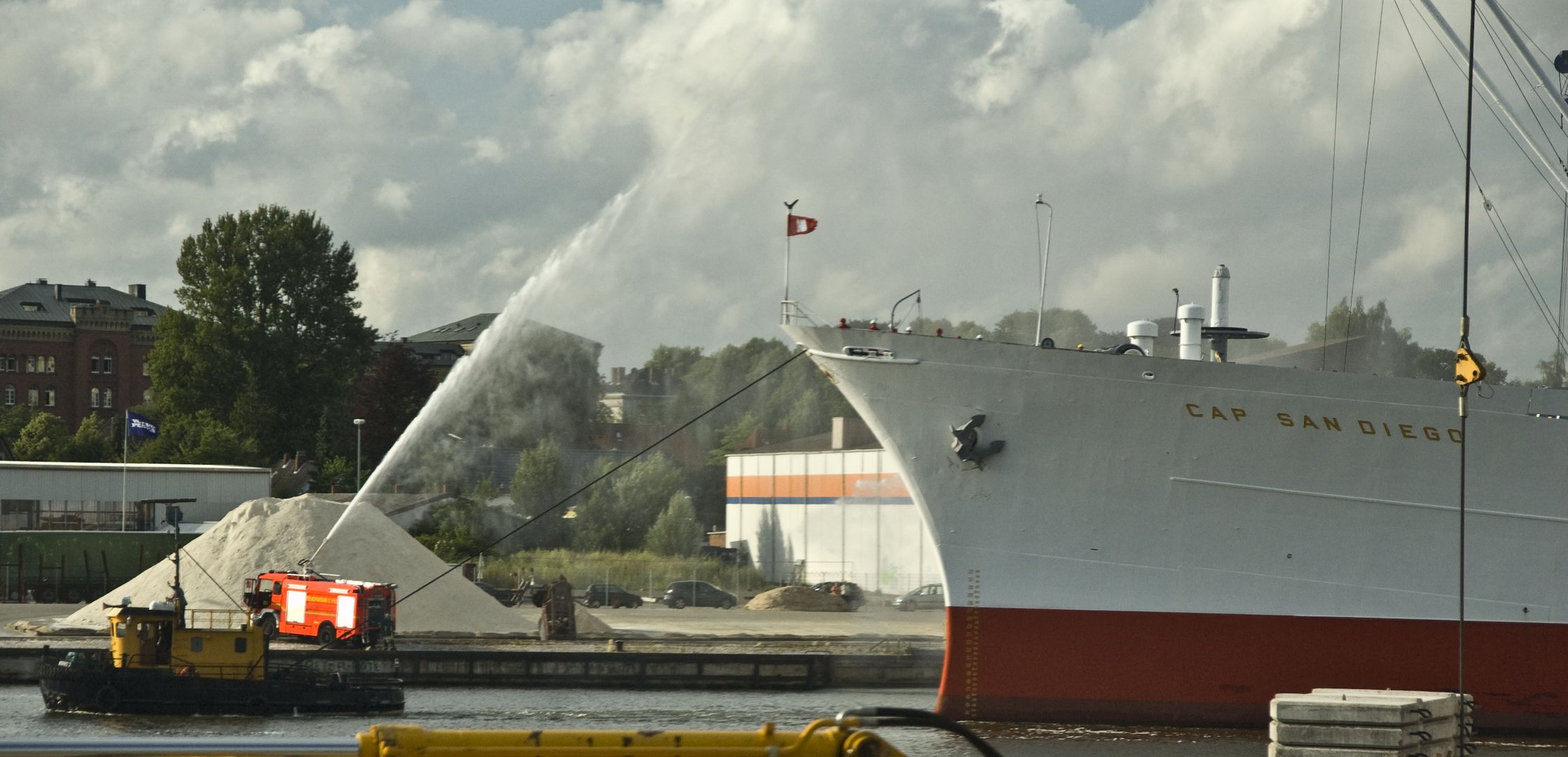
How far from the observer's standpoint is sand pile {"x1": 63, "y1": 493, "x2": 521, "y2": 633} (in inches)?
1416

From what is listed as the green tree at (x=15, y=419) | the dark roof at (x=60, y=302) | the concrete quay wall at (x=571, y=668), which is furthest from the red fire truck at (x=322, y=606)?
the dark roof at (x=60, y=302)

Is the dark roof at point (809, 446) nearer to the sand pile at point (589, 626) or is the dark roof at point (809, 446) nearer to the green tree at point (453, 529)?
the green tree at point (453, 529)

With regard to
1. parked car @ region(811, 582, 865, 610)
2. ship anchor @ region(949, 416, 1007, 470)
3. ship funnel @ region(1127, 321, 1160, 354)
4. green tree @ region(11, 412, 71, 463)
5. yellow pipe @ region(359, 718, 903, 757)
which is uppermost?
ship funnel @ region(1127, 321, 1160, 354)

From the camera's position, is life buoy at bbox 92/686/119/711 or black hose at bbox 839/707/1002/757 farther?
life buoy at bbox 92/686/119/711

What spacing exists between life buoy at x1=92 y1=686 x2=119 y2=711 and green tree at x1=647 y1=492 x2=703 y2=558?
32576mm

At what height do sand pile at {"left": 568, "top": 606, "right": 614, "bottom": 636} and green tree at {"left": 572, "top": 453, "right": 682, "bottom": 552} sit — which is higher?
green tree at {"left": 572, "top": 453, "right": 682, "bottom": 552}

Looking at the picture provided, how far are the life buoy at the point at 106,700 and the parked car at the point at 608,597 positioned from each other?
23.9 meters

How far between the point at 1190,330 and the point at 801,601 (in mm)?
28085

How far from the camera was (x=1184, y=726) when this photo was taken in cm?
1944

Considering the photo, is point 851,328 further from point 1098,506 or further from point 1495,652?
point 1495,652

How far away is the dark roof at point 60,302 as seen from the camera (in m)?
109

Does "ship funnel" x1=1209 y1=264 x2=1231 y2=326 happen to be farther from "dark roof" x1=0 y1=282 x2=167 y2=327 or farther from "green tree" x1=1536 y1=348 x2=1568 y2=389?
"dark roof" x1=0 y1=282 x2=167 y2=327

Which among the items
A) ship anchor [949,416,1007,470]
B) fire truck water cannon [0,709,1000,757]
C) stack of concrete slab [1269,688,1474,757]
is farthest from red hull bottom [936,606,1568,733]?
fire truck water cannon [0,709,1000,757]

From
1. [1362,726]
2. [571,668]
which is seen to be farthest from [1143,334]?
[571,668]
